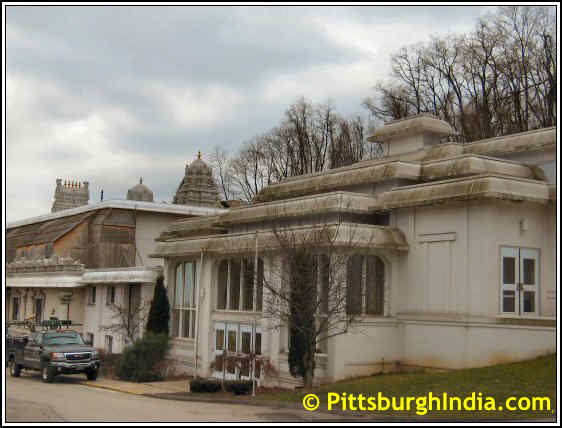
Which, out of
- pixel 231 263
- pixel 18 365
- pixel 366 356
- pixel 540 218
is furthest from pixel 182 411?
pixel 18 365

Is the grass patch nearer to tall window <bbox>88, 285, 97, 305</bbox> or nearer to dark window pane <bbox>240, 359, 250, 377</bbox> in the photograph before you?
dark window pane <bbox>240, 359, 250, 377</bbox>

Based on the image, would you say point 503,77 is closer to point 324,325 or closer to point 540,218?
point 540,218

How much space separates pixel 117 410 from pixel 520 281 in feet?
38.8

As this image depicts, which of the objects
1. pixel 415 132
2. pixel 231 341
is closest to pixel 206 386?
pixel 231 341

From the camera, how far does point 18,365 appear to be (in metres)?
30.3

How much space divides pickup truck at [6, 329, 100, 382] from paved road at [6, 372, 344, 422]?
358 centimetres

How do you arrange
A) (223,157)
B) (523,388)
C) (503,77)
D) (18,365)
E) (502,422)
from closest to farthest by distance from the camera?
(502,422) < (523,388) < (18,365) < (503,77) < (223,157)

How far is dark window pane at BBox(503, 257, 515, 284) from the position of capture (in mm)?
22344

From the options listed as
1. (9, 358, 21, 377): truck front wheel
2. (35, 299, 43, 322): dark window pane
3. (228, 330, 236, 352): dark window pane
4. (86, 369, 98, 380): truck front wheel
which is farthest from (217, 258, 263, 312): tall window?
(35, 299, 43, 322): dark window pane

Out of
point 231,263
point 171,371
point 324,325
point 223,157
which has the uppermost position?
point 223,157

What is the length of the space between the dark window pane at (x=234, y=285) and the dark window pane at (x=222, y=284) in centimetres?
51

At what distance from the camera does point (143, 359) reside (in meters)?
29.0

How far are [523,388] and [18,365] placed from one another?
20.0m

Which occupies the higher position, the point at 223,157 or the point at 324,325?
the point at 223,157
